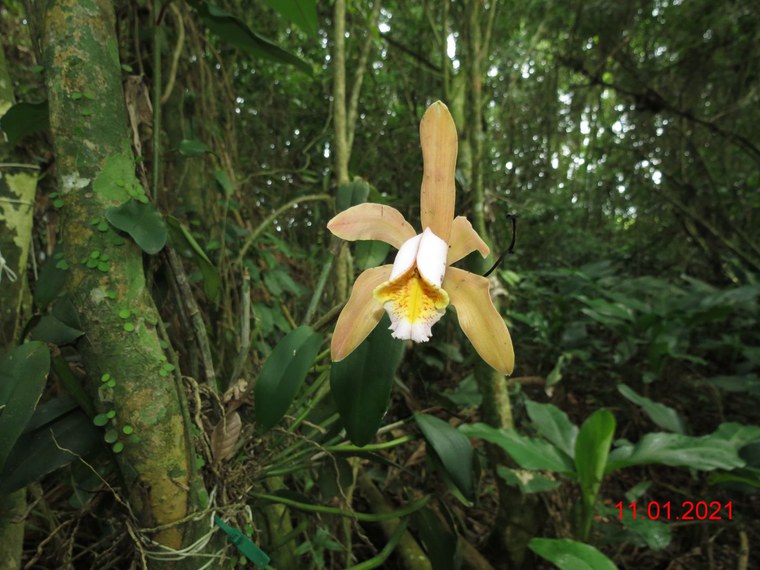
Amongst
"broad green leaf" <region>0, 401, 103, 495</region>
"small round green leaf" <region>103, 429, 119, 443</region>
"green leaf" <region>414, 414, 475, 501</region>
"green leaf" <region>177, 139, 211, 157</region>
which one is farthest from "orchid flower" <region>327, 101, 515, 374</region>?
"green leaf" <region>177, 139, 211, 157</region>

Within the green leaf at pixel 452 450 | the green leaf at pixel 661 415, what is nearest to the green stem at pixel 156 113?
the green leaf at pixel 452 450

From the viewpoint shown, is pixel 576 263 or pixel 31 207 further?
pixel 576 263

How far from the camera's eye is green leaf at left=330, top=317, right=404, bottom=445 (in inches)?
31.7

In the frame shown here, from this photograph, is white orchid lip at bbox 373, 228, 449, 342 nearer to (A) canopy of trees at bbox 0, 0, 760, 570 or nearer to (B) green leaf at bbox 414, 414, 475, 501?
(A) canopy of trees at bbox 0, 0, 760, 570

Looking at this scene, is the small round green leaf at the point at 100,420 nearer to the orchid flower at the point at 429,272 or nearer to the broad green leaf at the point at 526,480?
the orchid flower at the point at 429,272

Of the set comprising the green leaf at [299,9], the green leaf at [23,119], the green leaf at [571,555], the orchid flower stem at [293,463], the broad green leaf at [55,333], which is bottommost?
the green leaf at [571,555]

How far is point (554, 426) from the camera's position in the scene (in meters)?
1.70

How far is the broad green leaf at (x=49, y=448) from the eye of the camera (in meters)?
0.86

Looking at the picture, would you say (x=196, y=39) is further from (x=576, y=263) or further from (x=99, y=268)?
(x=576, y=263)

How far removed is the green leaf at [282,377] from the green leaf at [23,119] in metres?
0.75

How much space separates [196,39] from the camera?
158 cm

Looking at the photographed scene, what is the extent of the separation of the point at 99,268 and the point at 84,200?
0.14 meters

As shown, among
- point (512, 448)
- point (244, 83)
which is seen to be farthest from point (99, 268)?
point (244, 83)

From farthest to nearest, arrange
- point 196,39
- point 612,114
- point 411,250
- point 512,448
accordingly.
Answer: point 612,114, point 196,39, point 512,448, point 411,250
